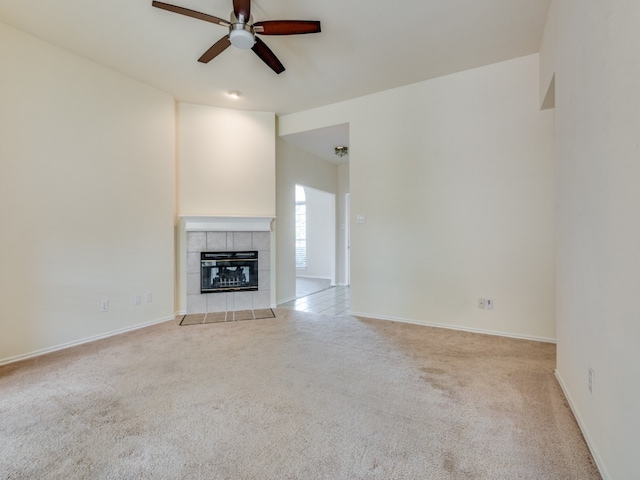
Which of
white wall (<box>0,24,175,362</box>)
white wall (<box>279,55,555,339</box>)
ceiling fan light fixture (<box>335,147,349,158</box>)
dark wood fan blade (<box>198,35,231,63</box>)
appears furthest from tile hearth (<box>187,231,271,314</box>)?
dark wood fan blade (<box>198,35,231,63</box>)

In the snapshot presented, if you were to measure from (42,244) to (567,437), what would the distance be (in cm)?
412

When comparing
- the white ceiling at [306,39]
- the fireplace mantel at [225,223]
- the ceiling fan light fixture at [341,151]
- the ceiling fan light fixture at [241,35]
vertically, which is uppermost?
the white ceiling at [306,39]

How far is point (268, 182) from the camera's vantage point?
440 centimetres

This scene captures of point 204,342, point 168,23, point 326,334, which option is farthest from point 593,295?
point 168,23

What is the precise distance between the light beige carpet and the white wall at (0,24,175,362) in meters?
0.45

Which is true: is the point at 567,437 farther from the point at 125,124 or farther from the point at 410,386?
the point at 125,124

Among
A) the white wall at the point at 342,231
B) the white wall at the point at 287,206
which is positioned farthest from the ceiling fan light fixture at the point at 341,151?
the white wall at the point at 342,231

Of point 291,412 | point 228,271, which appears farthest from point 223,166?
point 291,412

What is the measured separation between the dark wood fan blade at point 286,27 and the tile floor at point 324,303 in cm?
315

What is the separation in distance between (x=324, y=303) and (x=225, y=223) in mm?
1954

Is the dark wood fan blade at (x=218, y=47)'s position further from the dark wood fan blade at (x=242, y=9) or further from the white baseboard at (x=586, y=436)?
the white baseboard at (x=586, y=436)

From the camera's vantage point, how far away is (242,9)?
2105mm

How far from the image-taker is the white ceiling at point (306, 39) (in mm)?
2344

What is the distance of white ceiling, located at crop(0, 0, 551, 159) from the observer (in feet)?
7.69
